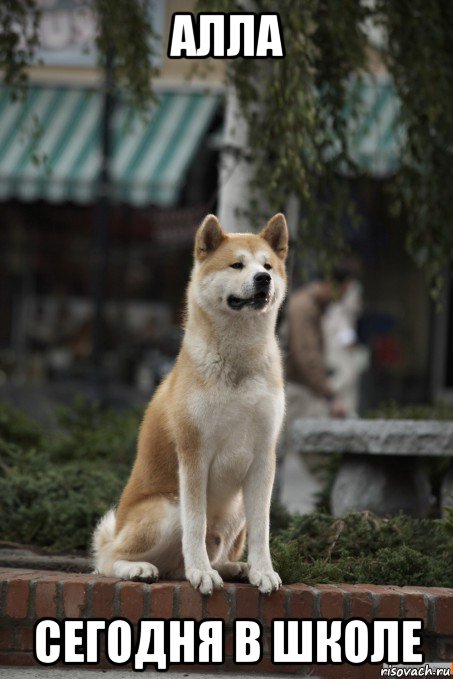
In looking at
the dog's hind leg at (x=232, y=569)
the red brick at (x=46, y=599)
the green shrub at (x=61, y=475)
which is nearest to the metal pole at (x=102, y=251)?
the green shrub at (x=61, y=475)

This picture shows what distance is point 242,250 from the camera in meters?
4.23

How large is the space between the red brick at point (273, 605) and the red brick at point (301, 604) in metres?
0.03

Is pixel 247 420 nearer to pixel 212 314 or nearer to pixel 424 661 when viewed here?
pixel 212 314

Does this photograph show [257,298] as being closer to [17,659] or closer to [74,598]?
[74,598]

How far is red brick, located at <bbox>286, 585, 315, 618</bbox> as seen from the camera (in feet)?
14.1

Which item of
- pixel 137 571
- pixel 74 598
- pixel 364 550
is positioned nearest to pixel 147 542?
pixel 137 571

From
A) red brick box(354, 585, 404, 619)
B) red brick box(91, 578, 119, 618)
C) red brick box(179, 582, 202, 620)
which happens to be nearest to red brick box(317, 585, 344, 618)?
red brick box(354, 585, 404, 619)

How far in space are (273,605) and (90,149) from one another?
33.8 ft

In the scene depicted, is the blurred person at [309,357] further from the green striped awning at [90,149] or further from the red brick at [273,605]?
the red brick at [273,605]

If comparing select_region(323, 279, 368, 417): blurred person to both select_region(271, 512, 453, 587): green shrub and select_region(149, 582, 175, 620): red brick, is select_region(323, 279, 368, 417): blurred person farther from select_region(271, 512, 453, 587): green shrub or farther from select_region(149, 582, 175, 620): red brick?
select_region(149, 582, 175, 620): red brick

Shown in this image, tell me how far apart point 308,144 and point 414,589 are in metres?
2.53

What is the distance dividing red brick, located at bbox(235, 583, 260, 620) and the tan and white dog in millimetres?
48

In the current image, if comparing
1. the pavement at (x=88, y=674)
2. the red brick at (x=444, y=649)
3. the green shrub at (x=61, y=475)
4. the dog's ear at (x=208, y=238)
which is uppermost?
the dog's ear at (x=208, y=238)

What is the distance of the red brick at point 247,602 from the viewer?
14.0 feet
